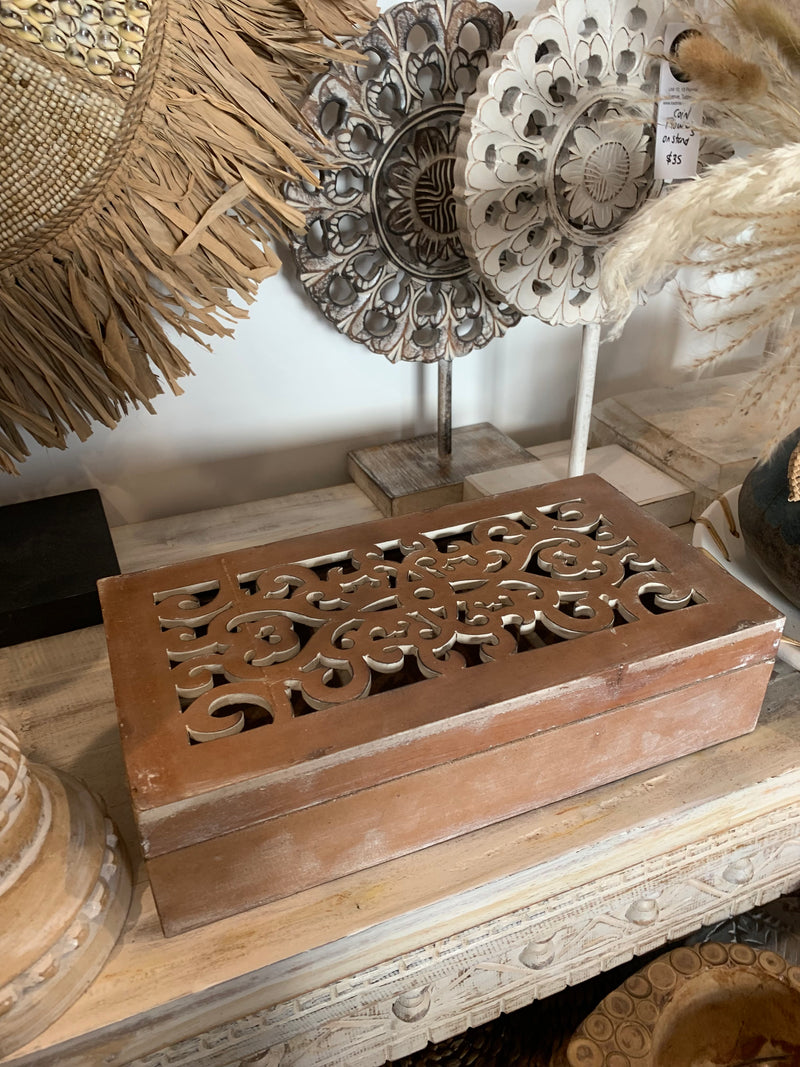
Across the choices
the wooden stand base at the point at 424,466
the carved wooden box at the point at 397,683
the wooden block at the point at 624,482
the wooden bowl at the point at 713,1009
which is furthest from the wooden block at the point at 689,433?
the wooden bowl at the point at 713,1009

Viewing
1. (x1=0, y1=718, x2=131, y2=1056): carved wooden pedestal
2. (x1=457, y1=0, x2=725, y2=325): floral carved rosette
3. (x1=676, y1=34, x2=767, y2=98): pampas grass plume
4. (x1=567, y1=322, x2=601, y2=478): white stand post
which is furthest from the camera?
(x1=567, y1=322, x2=601, y2=478): white stand post

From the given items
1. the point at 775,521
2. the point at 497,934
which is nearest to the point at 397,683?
the point at 497,934

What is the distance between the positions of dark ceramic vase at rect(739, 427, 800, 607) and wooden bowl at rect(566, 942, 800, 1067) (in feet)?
0.92

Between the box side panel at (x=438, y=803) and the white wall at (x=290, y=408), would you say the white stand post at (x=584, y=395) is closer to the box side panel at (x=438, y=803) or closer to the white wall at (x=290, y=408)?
the white wall at (x=290, y=408)

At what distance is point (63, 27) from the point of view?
1.93 ft

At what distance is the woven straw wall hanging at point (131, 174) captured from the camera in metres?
0.60

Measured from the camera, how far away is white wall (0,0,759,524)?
0.88 meters

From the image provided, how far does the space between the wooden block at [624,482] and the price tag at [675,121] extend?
0.31m

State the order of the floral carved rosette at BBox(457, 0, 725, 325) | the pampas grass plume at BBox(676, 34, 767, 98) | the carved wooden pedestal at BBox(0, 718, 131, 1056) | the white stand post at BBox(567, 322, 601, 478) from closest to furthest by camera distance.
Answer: the carved wooden pedestal at BBox(0, 718, 131, 1056), the pampas grass plume at BBox(676, 34, 767, 98), the floral carved rosette at BBox(457, 0, 725, 325), the white stand post at BBox(567, 322, 601, 478)

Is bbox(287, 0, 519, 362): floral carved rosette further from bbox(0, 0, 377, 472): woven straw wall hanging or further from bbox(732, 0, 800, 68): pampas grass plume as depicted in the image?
bbox(732, 0, 800, 68): pampas grass plume

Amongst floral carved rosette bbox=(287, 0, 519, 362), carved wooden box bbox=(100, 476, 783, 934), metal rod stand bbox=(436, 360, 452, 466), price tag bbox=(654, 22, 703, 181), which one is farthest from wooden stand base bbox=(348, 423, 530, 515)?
price tag bbox=(654, 22, 703, 181)

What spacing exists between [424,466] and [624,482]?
8.8 inches

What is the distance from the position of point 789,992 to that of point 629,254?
0.55 metres

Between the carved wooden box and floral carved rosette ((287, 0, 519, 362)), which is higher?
floral carved rosette ((287, 0, 519, 362))
